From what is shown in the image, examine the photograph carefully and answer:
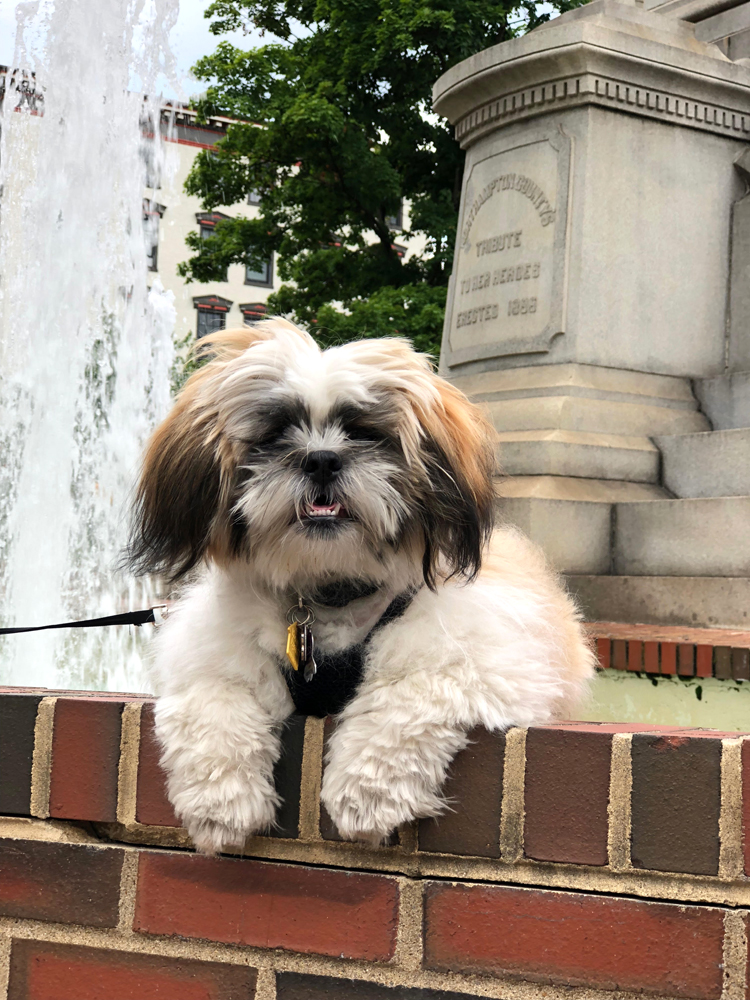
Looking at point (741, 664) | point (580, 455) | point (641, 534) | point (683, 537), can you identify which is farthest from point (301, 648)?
point (580, 455)

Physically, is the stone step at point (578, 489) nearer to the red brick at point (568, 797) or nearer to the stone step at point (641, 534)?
the stone step at point (641, 534)

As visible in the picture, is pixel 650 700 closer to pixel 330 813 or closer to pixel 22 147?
pixel 330 813

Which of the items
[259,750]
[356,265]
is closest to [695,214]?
[259,750]

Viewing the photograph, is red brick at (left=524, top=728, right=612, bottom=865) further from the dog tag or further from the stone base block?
the stone base block

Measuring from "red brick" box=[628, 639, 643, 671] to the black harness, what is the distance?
3.00 metres

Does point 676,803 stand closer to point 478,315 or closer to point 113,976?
point 113,976

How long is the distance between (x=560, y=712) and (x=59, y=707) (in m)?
0.99

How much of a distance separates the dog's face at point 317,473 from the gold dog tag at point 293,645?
5.1 inches

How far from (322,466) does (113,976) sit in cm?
87

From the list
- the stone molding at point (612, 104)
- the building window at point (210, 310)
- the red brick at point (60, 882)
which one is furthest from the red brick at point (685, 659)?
the building window at point (210, 310)

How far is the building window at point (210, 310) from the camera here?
4541 cm

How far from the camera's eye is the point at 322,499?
194 centimetres

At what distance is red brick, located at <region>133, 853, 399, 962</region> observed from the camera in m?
1.57

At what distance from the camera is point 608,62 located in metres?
6.52
